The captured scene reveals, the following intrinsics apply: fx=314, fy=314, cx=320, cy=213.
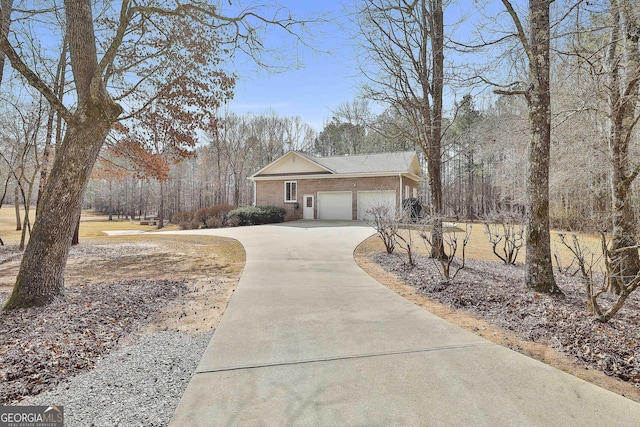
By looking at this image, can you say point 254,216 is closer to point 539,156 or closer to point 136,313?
point 136,313

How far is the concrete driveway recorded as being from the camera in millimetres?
1987

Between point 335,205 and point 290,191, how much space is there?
335 cm

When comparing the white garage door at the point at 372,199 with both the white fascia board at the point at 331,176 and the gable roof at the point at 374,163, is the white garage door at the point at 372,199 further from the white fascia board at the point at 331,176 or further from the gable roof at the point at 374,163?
the gable roof at the point at 374,163

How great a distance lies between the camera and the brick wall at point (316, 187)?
18800 millimetres

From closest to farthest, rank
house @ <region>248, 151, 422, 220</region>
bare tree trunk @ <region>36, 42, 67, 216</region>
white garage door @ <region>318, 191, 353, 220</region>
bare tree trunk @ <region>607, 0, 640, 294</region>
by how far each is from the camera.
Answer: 1. bare tree trunk @ <region>607, 0, 640, 294</region>
2. bare tree trunk @ <region>36, 42, 67, 216</region>
3. house @ <region>248, 151, 422, 220</region>
4. white garage door @ <region>318, 191, 353, 220</region>

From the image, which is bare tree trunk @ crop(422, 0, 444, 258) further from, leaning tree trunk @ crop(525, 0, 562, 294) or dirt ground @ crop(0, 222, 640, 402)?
leaning tree trunk @ crop(525, 0, 562, 294)

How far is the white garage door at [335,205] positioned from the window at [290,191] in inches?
71.9

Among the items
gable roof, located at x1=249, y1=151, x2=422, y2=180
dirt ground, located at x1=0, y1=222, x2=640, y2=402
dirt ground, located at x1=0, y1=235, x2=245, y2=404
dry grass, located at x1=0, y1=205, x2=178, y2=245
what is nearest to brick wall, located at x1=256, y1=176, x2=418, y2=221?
gable roof, located at x1=249, y1=151, x2=422, y2=180

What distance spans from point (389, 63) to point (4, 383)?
25.9 feet

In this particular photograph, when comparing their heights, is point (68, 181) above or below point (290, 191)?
below

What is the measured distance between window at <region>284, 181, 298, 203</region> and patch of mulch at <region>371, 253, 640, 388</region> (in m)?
15.3

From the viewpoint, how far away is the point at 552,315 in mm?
3625

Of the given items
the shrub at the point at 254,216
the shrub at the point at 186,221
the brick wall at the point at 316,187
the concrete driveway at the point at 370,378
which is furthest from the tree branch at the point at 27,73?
the shrub at the point at 186,221

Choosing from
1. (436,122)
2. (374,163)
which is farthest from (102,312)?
(374,163)
